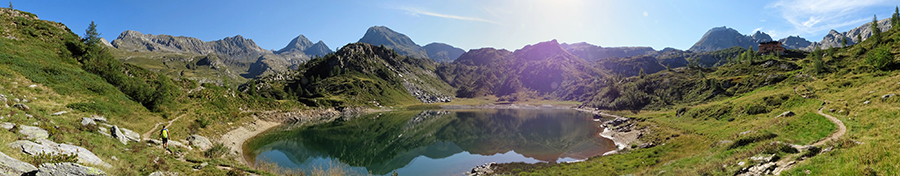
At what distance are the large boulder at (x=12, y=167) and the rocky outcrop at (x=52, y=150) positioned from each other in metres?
3.13

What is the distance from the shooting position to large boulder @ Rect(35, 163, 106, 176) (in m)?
11.6

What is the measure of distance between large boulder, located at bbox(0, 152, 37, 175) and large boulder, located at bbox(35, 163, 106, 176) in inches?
14.0

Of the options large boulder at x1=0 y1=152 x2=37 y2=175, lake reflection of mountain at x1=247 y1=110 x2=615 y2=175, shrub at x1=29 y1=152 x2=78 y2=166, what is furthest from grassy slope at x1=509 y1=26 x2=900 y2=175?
shrub at x1=29 y1=152 x2=78 y2=166

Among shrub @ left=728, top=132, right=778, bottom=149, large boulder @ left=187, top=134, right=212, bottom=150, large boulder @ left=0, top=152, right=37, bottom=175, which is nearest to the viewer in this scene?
large boulder @ left=0, top=152, right=37, bottom=175

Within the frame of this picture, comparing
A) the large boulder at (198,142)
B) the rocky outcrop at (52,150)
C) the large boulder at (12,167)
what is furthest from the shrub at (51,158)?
the large boulder at (198,142)

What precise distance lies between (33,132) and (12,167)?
11.0m

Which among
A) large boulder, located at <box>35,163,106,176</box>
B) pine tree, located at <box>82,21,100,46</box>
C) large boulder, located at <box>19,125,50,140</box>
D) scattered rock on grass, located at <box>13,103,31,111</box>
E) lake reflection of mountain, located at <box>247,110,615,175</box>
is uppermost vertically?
pine tree, located at <box>82,21,100,46</box>

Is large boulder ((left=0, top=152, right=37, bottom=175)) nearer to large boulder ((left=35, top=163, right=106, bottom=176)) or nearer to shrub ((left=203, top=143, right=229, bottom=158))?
large boulder ((left=35, top=163, right=106, bottom=176))

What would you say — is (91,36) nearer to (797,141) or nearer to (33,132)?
(33,132)

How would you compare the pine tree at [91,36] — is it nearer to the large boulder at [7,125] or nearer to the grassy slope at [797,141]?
the large boulder at [7,125]

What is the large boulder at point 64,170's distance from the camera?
1161 cm

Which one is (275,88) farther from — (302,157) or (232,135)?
(302,157)

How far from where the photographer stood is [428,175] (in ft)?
141

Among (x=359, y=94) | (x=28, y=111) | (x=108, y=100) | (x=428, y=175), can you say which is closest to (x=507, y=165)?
(x=428, y=175)
